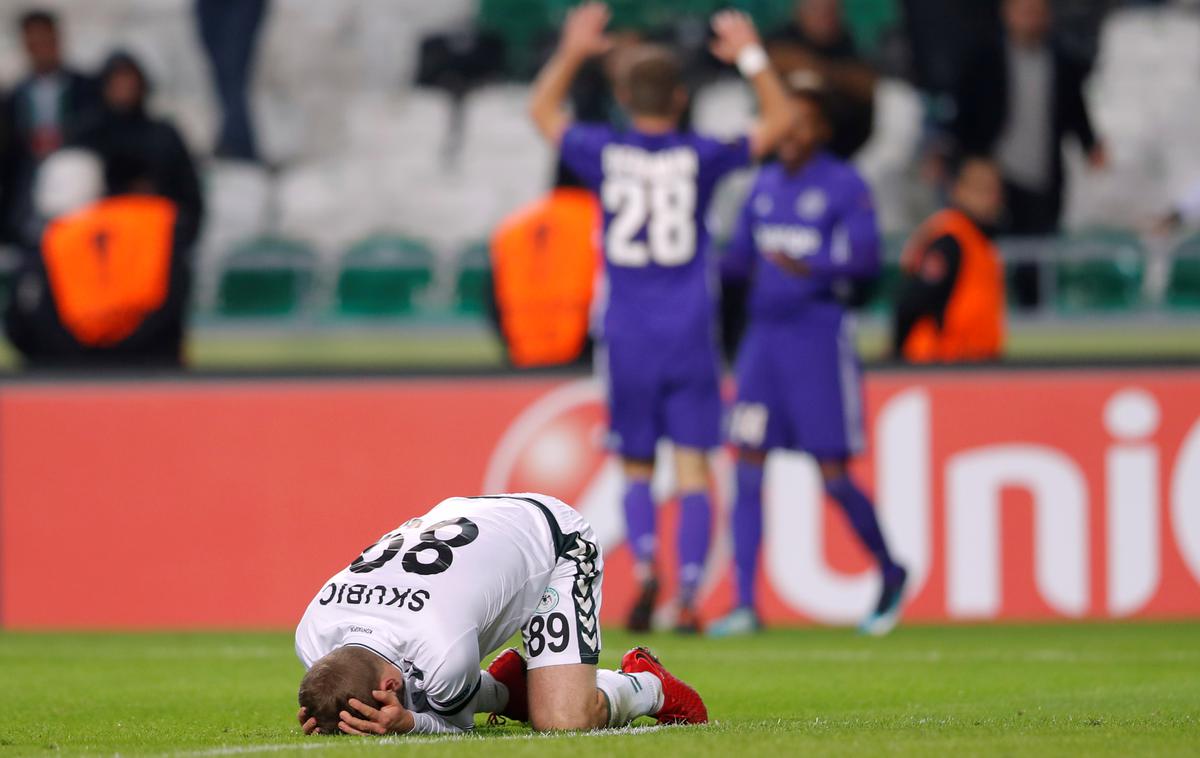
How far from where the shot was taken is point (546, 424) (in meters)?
9.73

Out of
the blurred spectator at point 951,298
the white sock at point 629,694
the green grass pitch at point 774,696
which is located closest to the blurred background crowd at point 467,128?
the blurred spectator at point 951,298

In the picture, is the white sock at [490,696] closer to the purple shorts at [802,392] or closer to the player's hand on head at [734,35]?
the purple shorts at [802,392]

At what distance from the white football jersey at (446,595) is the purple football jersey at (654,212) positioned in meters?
3.53

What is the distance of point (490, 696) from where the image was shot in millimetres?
5004

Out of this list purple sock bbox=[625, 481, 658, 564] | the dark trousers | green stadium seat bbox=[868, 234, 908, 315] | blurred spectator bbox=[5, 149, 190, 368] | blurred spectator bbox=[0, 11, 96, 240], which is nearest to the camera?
purple sock bbox=[625, 481, 658, 564]

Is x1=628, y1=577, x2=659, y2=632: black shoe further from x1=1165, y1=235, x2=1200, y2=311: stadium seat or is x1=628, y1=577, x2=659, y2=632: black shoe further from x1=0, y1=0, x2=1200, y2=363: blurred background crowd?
x1=1165, y1=235, x2=1200, y2=311: stadium seat

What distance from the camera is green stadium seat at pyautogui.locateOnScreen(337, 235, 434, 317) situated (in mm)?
13609

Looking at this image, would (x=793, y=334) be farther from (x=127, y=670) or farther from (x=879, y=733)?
(x=879, y=733)

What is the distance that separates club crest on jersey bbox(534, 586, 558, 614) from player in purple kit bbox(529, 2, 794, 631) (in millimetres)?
3551

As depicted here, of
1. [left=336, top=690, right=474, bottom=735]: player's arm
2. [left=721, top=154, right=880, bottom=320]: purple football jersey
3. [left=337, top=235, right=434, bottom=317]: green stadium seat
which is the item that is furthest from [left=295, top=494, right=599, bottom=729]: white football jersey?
[left=337, top=235, right=434, bottom=317]: green stadium seat

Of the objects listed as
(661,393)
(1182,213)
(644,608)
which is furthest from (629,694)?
(1182,213)

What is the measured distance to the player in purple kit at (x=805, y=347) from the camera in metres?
8.66

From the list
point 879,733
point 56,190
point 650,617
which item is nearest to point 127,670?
point 650,617

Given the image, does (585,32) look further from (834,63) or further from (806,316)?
(834,63)
